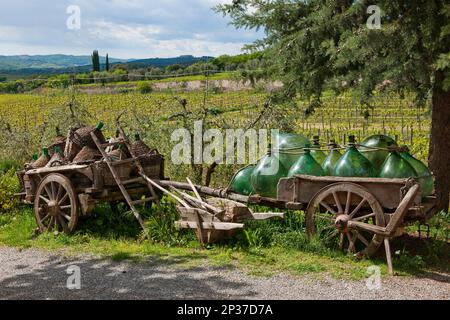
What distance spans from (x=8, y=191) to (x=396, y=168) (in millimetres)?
6636

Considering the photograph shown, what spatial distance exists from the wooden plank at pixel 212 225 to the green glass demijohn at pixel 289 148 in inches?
42.4

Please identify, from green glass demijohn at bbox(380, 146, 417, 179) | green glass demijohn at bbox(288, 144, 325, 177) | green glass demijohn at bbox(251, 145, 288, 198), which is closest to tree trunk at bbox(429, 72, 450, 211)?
green glass demijohn at bbox(380, 146, 417, 179)

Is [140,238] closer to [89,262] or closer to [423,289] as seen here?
[89,262]

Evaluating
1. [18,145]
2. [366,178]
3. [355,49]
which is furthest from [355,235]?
[18,145]

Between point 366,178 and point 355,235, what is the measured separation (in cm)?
66

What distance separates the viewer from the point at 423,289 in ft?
17.0

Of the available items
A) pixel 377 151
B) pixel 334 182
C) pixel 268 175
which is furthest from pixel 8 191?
pixel 377 151

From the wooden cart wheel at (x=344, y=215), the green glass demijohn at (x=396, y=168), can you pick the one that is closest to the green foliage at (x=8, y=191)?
the wooden cart wheel at (x=344, y=215)

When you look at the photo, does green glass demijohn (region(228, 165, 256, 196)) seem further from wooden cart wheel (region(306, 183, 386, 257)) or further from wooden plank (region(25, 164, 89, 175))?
wooden plank (region(25, 164, 89, 175))

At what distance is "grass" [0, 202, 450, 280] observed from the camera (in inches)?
230

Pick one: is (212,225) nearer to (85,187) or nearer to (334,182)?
(334,182)

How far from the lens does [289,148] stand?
697cm

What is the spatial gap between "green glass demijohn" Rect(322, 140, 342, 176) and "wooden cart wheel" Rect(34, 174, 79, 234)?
11.0ft

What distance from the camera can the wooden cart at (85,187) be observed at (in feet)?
24.0
